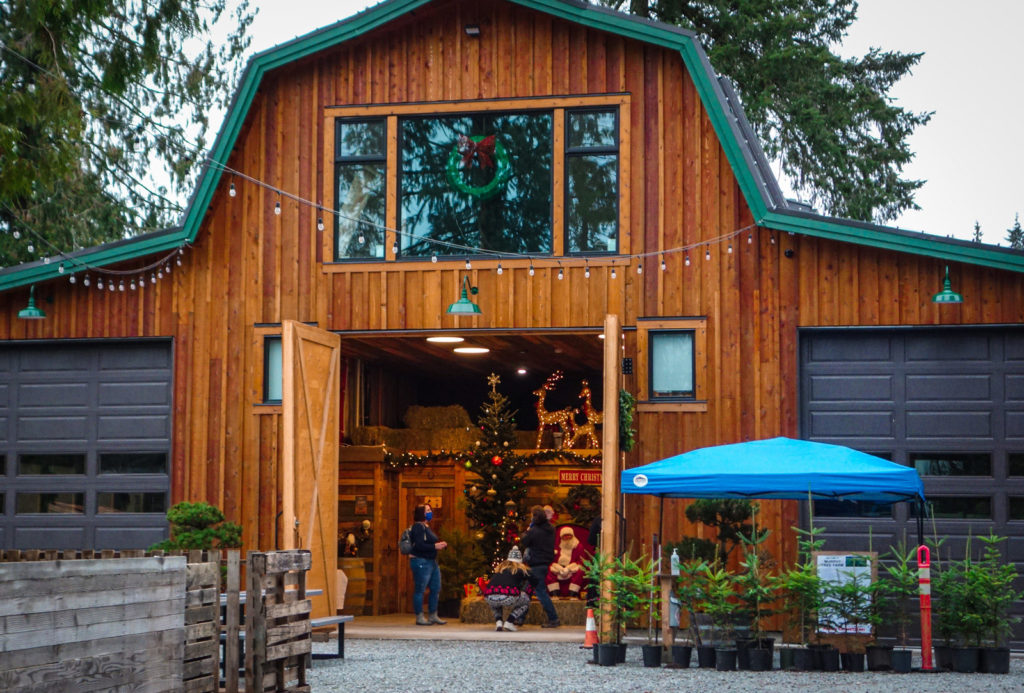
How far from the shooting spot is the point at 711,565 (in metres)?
13.8

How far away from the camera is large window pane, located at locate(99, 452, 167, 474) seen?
17.6 m

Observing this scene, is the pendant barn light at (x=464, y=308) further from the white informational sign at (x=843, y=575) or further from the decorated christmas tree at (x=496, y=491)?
the decorated christmas tree at (x=496, y=491)

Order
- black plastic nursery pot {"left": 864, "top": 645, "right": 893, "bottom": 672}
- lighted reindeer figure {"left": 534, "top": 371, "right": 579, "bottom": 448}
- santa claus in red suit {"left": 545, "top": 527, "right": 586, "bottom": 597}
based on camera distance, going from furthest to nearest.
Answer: lighted reindeer figure {"left": 534, "top": 371, "right": 579, "bottom": 448}, santa claus in red suit {"left": 545, "top": 527, "right": 586, "bottom": 597}, black plastic nursery pot {"left": 864, "top": 645, "right": 893, "bottom": 672}

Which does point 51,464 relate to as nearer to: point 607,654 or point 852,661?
point 607,654

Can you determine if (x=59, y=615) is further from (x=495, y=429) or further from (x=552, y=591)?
(x=495, y=429)

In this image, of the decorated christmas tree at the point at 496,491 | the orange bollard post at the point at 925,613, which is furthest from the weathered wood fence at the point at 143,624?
the decorated christmas tree at the point at 496,491

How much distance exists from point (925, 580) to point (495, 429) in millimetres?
8609

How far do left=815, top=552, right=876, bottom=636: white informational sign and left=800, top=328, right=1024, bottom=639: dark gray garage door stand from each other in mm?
1260

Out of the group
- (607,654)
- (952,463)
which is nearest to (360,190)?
(607,654)

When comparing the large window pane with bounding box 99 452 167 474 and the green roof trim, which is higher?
the green roof trim

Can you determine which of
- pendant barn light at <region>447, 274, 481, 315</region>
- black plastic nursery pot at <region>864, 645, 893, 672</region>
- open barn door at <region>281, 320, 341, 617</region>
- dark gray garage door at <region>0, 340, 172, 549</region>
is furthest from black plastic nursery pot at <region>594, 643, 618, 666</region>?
dark gray garage door at <region>0, 340, 172, 549</region>

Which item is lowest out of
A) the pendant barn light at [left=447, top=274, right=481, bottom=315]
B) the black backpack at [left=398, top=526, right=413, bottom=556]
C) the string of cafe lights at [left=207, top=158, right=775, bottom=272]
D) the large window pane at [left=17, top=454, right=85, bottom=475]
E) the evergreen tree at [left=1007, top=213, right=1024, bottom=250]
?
the black backpack at [left=398, top=526, right=413, bottom=556]

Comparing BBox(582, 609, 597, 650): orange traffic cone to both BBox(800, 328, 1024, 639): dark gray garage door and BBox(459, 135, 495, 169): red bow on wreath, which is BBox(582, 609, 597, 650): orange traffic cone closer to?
BBox(800, 328, 1024, 639): dark gray garage door

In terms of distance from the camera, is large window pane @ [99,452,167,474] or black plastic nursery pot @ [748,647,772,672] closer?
black plastic nursery pot @ [748,647,772,672]
